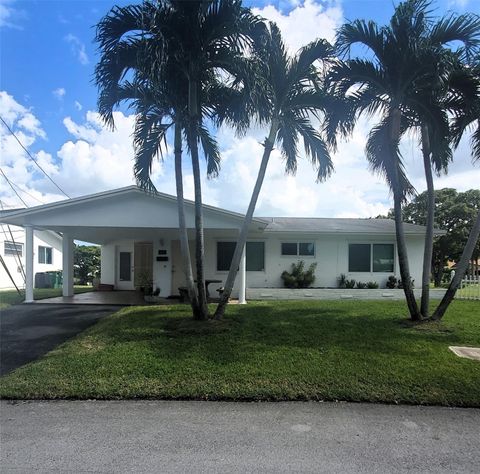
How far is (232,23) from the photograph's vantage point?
875 cm

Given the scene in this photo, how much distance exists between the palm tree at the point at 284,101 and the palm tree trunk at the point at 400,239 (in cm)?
158

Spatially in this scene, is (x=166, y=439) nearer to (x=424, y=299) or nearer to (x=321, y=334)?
(x=321, y=334)

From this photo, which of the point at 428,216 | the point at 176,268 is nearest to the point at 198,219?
the point at 428,216

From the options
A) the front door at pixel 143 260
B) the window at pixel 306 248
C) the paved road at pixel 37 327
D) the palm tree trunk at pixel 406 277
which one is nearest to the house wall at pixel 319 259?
the window at pixel 306 248

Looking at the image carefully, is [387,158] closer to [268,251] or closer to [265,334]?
[265,334]

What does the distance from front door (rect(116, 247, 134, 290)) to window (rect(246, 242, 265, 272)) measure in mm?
6261

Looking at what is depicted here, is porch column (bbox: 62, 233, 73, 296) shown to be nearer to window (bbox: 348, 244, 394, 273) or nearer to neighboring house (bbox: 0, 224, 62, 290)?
neighboring house (bbox: 0, 224, 62, 290)

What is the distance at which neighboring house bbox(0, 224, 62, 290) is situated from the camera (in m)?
22.9

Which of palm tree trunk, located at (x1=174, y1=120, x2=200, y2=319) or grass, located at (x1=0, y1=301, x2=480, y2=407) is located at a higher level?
palm tree trunk, located at (x1=174, y1=120, x2=200, y2=319)

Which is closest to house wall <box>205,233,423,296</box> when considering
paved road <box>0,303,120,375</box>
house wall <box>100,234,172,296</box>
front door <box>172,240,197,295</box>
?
front door <box>172,240,197,295</box>

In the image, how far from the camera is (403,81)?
9609mm

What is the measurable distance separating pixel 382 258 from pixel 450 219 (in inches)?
628

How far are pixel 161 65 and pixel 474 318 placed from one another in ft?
30.9

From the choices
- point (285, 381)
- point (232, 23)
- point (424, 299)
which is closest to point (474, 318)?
point (424, 299)
